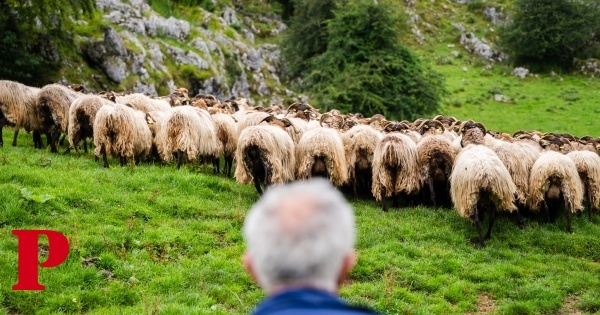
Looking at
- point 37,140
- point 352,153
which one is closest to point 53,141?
point 37,140

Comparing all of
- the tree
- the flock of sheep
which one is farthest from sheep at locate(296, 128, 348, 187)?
the tree

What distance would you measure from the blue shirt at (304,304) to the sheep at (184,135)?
1150cm

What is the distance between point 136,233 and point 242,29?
42.6 meters

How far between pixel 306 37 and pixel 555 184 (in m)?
34.0

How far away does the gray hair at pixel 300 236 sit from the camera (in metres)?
1.87

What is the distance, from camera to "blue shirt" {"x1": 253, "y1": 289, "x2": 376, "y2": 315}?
182 cm

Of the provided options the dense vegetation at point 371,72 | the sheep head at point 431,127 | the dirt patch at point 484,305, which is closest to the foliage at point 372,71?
the dense vegetation at point 371,72

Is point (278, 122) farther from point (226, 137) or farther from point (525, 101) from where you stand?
point (525, 101)

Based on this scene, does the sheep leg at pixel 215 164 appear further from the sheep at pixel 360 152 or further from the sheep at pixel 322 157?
the sheep at pixel 360 152

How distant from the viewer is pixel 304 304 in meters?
1.83

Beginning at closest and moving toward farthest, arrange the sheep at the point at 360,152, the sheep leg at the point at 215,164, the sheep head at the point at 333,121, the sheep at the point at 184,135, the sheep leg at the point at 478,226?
the sheep leg at the point at 478,226 → the sheep at the point at 184,135 → the sheep at the point at 360,152 → the sheep leg at the point at 215,164 → the sheep head at the point at 333,121

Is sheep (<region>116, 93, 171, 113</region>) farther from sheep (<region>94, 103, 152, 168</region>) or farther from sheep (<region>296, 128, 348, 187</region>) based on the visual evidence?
sheep (<region>296, 128, 348, 187</region>)

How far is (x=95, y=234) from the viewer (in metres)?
8.31

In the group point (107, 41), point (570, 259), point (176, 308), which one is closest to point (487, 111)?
point (107, 41)
